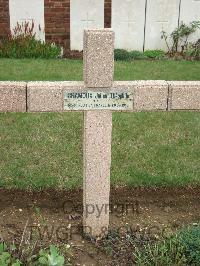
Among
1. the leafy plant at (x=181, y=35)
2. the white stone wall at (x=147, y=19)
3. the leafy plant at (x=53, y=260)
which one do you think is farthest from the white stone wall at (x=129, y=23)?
the leafy plant at (x=53, y=260)

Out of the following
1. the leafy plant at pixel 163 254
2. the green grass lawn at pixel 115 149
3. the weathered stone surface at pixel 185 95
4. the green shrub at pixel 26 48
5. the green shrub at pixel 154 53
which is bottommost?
the leafy plant at pixel 163 254

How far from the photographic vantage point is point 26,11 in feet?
37.1

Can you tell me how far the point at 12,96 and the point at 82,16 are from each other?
27.5 ft

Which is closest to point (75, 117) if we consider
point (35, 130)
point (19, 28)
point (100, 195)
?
point (35, 130)

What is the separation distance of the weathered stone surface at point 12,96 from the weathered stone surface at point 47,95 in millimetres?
43

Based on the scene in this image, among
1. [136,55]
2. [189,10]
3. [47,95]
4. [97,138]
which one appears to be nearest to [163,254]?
[97,138]

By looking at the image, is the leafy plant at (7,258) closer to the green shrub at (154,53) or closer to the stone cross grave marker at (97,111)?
the stone cross grave marker at (97,111)

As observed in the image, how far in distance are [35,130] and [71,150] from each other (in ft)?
2.53

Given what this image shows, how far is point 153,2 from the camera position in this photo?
1166 centimetres

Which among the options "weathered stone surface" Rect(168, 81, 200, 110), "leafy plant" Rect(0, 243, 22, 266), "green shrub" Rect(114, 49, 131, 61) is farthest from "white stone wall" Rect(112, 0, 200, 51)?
"leafy plant" Rect(0, 243, 22, 266)

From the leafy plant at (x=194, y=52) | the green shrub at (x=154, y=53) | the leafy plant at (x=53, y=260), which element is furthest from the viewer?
the green shrub at (x=154, y=53)

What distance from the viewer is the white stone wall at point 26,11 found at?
1127cm

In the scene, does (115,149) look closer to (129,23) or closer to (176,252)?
(176,252)

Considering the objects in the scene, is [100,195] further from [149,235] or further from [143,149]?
[143,149]
